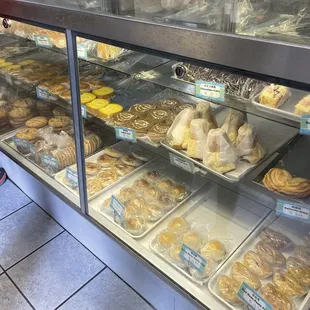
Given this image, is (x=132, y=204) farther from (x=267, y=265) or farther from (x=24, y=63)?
(x=24, y=63)

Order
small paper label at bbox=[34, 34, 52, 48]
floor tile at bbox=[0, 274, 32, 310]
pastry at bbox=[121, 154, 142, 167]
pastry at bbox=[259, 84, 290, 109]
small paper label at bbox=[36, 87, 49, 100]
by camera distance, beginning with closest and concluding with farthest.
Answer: pastry at bbox=[259, 84, 290, 109]
floor tile at bbox=[0, 274, 32, 310]
small paper label at bbox=[34, 34, 52, 48]
pastry at bbox=[121, 154, 142, 167]
small paper label at bbox=[36, 87, 49, 100]

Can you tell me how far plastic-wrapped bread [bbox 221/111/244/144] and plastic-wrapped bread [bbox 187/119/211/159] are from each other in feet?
0.21

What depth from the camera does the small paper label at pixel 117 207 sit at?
1387mm

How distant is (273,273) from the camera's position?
3.69ft

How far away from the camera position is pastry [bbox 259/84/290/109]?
0.94 meters

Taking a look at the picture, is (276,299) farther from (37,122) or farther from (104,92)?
(37,122)

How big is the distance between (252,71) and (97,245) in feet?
3.76

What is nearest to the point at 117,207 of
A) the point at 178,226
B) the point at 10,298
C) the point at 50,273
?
the point at 178,226

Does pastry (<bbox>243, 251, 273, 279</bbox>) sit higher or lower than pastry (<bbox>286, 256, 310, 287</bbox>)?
lower

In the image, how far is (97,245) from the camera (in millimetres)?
1591

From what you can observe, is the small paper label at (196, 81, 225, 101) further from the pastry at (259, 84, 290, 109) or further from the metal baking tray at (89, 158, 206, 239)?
the metal baking tray at (89, 158, 206, 239)

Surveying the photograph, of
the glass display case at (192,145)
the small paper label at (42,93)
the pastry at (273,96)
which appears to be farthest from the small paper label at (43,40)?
the pastry at (273,96)

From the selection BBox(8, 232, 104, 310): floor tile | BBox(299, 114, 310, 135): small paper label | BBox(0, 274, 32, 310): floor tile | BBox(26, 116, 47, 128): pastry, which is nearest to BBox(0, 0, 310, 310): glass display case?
BBox(299, 114, 310, 135): small paper label

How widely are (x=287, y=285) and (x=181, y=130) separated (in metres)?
0.59
